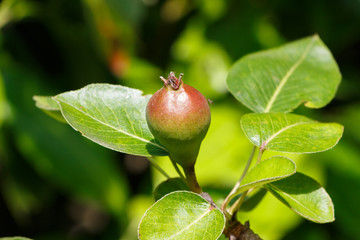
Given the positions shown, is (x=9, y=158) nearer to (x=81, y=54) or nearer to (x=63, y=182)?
(x=63, y=182)

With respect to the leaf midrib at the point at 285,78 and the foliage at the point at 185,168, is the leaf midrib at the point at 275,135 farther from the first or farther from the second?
the leaf midrib at the point at 285,78

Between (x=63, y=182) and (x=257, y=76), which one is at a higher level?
(x=257, y=76)

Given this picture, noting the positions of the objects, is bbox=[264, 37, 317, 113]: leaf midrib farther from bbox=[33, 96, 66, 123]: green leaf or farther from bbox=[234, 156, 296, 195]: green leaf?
bbox=[33, 96, 66, 123]: green leaf

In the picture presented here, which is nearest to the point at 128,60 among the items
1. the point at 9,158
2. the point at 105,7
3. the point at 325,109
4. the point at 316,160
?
the point at 105,7

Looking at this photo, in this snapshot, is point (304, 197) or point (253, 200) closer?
point (304, 197)

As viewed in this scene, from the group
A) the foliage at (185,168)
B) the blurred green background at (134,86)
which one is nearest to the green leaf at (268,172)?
the foliage at (185,168)

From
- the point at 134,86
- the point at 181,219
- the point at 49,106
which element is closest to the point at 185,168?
the point at 181,219

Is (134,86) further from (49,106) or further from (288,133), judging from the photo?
(288,133)
